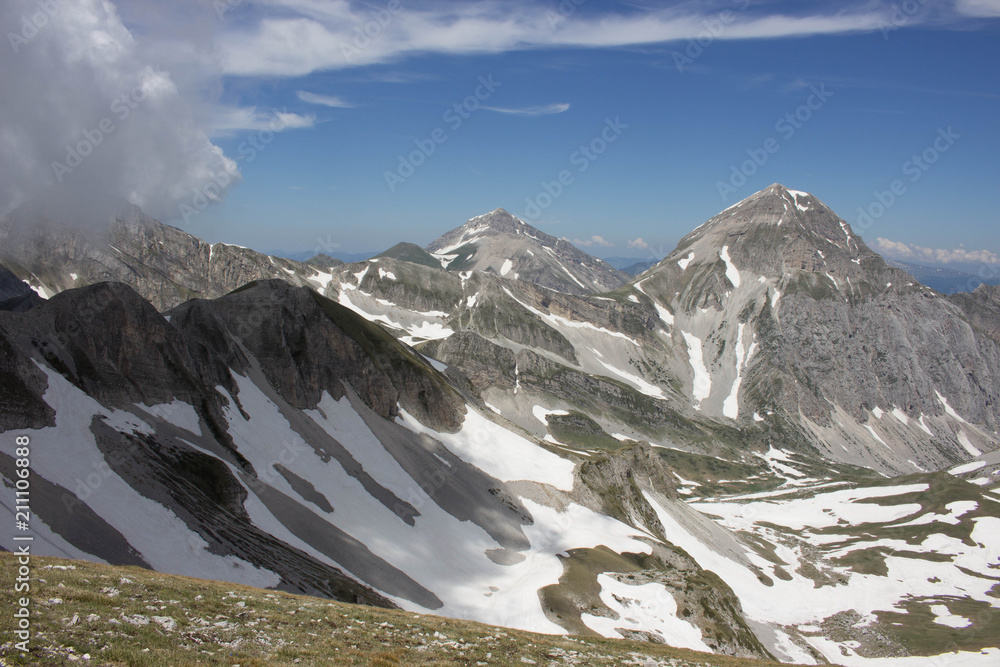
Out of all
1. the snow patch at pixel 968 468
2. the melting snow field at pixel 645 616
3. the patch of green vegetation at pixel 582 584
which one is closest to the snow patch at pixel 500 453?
the patch of green vegetation at pixel 582 584

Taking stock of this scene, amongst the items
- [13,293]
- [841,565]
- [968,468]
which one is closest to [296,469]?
[841,565]

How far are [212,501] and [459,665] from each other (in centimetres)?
3110

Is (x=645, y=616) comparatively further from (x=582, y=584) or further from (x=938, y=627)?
(x=938, y=627)

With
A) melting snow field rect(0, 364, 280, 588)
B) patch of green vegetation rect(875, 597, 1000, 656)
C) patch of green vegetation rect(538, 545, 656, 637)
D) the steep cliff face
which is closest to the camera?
melting snow field rect(0, 364, 280, 588)

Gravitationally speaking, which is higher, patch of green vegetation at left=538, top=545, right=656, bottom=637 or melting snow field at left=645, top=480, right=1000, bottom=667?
melting snow field at left=645, top=480, right=1000, bottom=667

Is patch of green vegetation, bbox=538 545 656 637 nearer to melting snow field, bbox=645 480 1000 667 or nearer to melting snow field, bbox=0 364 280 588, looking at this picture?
melting snow field, bbox=645 480 1000 667

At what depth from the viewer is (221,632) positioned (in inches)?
734

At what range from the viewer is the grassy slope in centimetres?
1531

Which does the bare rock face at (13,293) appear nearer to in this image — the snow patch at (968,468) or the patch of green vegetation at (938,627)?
the patch of green vegetation at (938,627)

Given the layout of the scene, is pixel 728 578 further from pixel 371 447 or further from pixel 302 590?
pixel 302 590

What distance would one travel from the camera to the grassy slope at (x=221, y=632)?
1531 centimetres

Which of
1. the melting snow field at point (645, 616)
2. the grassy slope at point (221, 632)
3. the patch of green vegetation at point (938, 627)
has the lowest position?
the grassy slope at point (221, 632)

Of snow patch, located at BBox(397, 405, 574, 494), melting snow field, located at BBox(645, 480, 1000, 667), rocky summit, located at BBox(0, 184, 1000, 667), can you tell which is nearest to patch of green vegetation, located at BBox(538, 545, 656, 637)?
rocky summit, located at BBox(0, 184, 1000, 667)

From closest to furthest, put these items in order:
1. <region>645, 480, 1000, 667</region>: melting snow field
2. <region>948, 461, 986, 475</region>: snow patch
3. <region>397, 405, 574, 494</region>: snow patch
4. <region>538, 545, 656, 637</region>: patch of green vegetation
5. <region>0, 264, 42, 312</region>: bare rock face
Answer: <region>538, 545, 656, 637</region>: patch of green vegetation, <region>645, 480, 1000, 667</region>: melting snow field, <region>397, 405, 574, 494</region>: snow patch, <region>0, 264, 42, 312</region>: bare rock face, <region>948, 461, 986, 475</region>: snow patch
